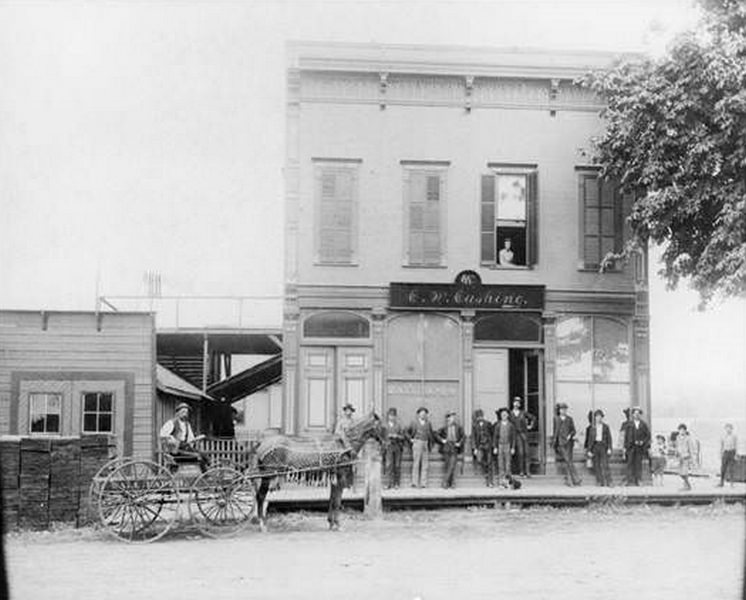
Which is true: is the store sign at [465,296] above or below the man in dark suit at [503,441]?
above

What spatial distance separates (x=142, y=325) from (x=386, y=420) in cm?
520

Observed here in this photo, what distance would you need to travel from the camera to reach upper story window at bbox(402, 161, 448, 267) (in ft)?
71.4

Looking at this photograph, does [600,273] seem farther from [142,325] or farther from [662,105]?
[142,325]

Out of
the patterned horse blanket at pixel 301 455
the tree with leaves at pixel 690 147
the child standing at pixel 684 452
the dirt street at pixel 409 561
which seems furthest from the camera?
the child standing at pixel 684 452

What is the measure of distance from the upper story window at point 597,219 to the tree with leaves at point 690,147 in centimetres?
132

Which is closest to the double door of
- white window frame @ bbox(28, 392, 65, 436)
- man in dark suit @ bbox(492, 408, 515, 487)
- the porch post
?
man in dark suit @ bbox(492, 408, 515, 487)

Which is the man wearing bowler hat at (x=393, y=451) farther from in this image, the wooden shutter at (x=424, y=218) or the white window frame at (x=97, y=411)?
the white window frame at (x=97, y=411)

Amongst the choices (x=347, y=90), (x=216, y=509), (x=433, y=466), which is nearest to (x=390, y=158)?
(x=347, y=90)

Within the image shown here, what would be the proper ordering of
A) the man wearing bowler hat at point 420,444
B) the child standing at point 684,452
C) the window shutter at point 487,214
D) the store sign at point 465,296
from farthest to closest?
the window shutter at point 487,214, the store sign at point 465,296, the man wearing bowler hat at point 420,444, the child standing at point 684,452

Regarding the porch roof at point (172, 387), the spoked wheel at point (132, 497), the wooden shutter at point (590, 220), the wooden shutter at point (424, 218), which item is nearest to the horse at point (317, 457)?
the spoked wheel at point (132, 497)

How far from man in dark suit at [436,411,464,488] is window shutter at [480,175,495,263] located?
12.0ft

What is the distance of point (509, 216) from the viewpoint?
72.0 ft

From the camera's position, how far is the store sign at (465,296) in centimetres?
2148

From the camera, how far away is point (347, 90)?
71.7 feet
